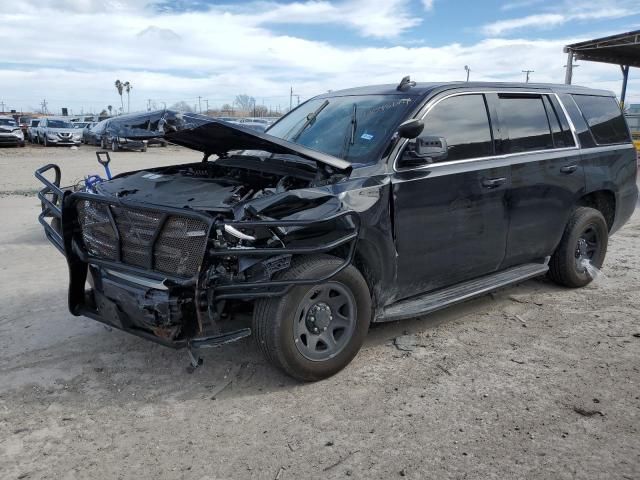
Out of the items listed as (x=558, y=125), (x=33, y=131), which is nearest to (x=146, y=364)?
(x=558, y=125)

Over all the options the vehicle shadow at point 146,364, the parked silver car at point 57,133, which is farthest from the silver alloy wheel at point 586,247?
the parked silver car at point 57,133

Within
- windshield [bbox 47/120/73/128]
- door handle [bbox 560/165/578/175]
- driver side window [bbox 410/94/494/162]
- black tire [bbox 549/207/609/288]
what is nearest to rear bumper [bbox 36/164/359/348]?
driver side window [bbox 410/94/494/162]

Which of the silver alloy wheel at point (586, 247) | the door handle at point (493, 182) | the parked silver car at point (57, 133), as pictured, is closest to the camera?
the door handle at point (493, 182)

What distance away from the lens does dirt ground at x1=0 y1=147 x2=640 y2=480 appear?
2885mm

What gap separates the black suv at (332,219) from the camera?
3422 mm

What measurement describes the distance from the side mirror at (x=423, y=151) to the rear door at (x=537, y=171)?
98cm

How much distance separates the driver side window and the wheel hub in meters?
1.43

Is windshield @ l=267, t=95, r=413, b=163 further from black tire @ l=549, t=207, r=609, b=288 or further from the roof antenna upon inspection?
black tire @ l=549, t=207, r=609, b=288

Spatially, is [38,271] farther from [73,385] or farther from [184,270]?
[184,270]

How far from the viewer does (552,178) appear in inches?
200

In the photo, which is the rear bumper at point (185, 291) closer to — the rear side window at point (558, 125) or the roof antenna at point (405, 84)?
the roof antenna at point (405, 84)

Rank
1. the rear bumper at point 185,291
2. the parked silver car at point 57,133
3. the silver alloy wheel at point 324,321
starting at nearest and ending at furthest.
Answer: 1. the rear bumper at point 185,291
2. the silver alloy wheel at point 324,321
3. the parked silver car at point 57,133

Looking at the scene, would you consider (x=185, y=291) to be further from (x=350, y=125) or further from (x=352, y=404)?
(x=350, y=125)

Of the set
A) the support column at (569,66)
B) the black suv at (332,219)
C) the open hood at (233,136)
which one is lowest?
the black suv at (332,219)
